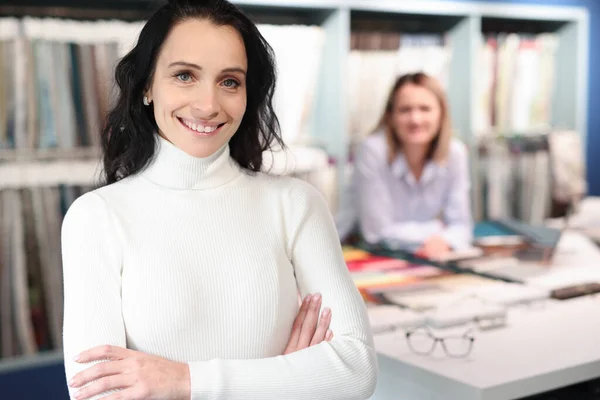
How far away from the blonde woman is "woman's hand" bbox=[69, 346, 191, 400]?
2.30 metres

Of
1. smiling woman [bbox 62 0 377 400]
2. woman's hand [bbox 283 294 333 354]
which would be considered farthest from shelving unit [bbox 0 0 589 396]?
woman's hand [bbox 283 294 333 354]

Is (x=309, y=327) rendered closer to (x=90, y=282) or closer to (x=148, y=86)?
(x=90, y=282)

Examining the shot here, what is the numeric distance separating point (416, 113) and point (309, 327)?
234cm

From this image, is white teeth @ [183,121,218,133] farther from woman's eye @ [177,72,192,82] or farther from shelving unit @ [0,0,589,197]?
shelving unit @ [0,0,589,197]

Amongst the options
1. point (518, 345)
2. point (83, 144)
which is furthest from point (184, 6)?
point (83, 144)

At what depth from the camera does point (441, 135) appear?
12.5 feet

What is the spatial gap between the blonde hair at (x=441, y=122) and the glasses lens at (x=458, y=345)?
1.84 m

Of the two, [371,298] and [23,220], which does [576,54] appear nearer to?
[371,298]

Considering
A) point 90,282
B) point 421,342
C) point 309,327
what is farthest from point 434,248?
point 90,282

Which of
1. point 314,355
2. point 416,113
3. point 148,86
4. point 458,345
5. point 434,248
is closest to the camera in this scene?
point 314,355

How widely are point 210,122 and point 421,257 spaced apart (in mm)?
1682

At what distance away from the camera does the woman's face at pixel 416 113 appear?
12.3 feet

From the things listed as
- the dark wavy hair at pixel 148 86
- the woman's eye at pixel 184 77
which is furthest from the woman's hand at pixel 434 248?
the woman's eye at pixel 184 77

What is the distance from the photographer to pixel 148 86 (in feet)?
5.24
